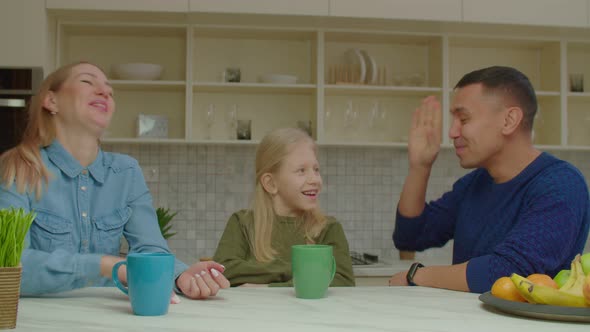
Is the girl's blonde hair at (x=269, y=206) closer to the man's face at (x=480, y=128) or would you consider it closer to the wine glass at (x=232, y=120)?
the man's face at (x=480, y=128)

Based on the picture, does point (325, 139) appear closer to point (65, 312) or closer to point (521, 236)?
point (521, 236)

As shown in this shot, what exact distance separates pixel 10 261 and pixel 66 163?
25.0 inches

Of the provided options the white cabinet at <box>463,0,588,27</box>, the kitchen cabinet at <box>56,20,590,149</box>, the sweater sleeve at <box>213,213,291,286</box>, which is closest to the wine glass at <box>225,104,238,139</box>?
the kitchen cabinet at <box>56,20,590,149</box>

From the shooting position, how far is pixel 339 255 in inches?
70.2

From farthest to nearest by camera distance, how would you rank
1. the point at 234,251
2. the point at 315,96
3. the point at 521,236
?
1. the point at 315,96
2. the point at 234,251
3. the point at 521,236

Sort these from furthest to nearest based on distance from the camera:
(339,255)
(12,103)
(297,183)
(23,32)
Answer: (23,32) → (12,103) → (297,183) → (339,255)

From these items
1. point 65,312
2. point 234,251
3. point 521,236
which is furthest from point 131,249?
point 521,236

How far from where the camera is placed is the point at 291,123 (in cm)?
371

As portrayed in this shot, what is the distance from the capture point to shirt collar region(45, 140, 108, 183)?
5.16 feet

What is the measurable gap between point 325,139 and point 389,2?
839mm

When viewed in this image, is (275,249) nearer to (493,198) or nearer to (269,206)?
(269,206)

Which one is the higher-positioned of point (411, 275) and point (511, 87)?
point (511, 87)

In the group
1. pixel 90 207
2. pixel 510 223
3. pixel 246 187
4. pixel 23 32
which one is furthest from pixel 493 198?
pixel 23 32

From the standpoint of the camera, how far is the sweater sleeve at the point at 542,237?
4.93ft
